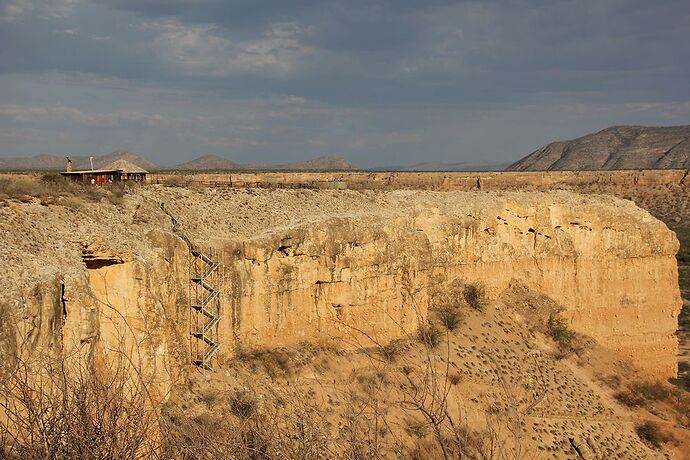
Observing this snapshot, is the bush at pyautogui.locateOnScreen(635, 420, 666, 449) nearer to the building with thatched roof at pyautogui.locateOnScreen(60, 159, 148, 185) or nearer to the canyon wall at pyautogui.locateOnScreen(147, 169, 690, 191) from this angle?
the building with thatched roof at pyautogui.locateOnScreen(60, 159, 148, 185)

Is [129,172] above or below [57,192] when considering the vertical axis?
above

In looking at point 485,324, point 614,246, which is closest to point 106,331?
point 485,324

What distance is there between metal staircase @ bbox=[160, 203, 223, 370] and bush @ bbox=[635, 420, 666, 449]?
673 inches

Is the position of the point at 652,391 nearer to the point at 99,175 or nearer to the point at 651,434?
the point at 651,434

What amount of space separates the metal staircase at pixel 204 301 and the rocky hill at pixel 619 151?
392ft

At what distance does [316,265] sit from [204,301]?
4.82m

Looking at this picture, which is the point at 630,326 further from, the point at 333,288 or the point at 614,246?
the point at 333,288

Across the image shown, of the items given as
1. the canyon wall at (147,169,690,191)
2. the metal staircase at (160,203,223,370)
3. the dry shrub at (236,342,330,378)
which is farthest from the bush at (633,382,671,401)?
the canyon wall at (147,169,690,191)

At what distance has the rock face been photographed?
15.1m

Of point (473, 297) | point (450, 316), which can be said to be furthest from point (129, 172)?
point (473, 297)

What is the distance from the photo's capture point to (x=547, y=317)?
1220 inches

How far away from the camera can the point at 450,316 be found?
28141 mm

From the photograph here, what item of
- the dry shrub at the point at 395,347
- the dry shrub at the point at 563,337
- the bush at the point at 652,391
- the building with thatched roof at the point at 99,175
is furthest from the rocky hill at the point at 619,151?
the building with thatched roof at the point at 99,175

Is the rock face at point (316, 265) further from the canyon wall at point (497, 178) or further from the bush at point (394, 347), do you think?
the canyon wall at point (497, 178)
